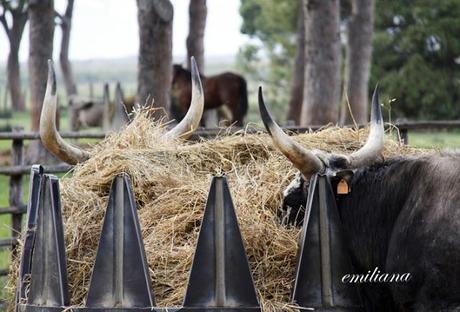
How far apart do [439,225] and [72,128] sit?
2443cm

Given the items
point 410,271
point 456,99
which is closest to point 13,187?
point 410,271

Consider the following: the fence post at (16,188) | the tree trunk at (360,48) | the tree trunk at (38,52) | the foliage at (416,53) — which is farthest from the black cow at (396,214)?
the foliage at (416,53)

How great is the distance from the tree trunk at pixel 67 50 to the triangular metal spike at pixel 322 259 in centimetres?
3440

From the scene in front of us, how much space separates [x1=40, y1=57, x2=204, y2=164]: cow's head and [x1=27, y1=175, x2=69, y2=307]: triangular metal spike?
28.8 inches

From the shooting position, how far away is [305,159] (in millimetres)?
5285

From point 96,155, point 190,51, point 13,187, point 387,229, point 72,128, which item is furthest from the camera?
point 72,128

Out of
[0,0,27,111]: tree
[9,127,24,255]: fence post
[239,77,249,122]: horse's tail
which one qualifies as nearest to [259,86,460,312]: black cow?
[9,127,24,255]: fence post

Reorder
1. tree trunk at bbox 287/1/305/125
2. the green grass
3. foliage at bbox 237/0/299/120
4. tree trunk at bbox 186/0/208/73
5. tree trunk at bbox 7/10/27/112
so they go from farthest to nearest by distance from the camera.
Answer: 1. tree trunk at bbox 7/10/27/112
2. foliage at bbox 237/0/299/120
3. tree trunk at bbox 287/1/305/125
4. tree trunk at bbox 186/0/208/73
5. the green grass

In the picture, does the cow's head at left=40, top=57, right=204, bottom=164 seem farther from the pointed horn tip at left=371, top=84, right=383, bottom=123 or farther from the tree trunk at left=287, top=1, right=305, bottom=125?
the tree trunk at left=287, top=1, right=305, bottom=125

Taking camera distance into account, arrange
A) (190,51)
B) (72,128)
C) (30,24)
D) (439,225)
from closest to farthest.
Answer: (439,225)
(30,24)
(190,51)
(72,128)

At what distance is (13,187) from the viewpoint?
1034 centimetres

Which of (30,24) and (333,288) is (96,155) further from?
(30,24)

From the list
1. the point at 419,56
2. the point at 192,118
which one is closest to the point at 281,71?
the point at 419,56

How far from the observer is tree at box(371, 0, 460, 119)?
4044 cm
